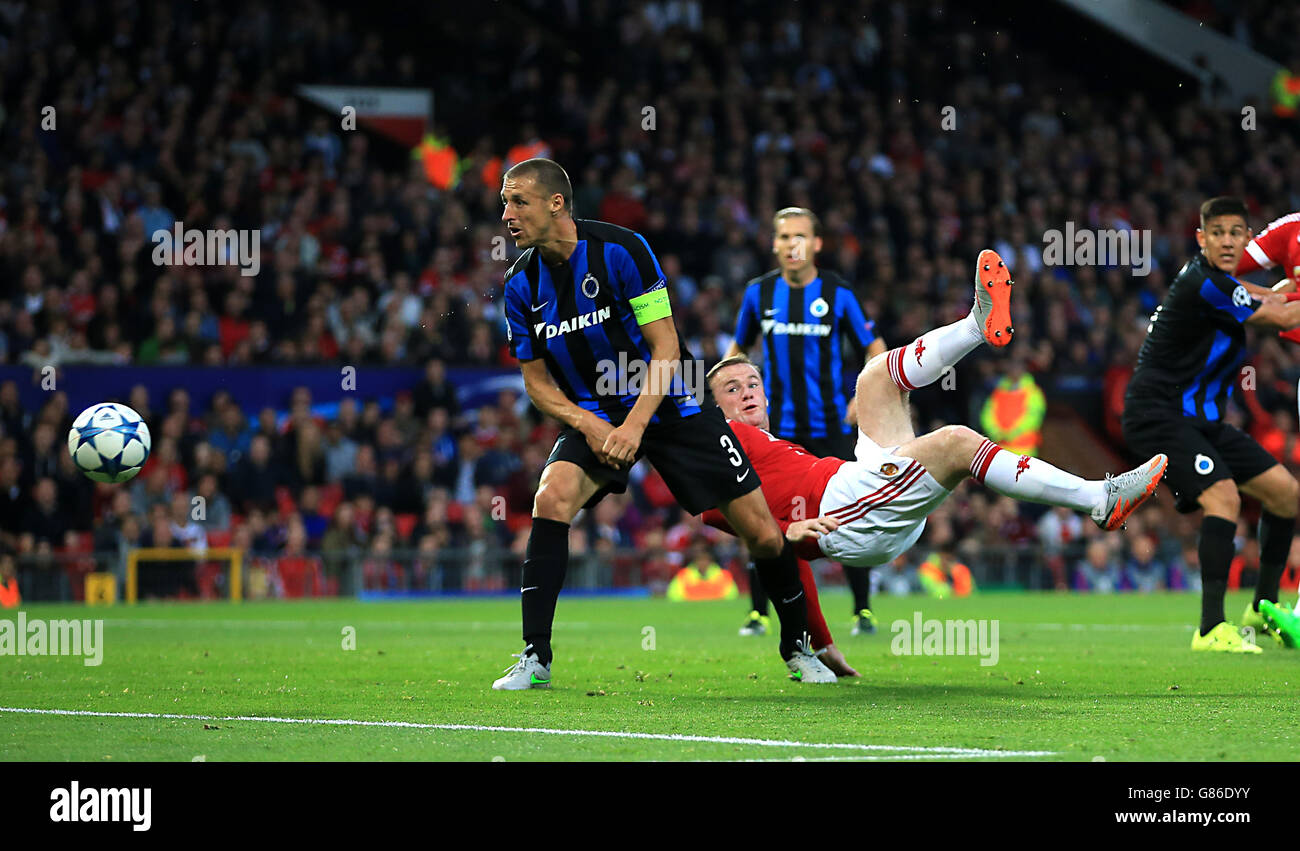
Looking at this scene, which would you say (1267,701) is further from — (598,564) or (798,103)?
(798,103)

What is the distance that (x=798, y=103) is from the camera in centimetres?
2475

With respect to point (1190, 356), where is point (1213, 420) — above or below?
below

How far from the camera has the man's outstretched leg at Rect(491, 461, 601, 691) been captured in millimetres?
7227

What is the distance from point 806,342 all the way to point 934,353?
154 inches

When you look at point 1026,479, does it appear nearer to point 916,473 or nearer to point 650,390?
point 916,473

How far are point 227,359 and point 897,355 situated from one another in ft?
39.7

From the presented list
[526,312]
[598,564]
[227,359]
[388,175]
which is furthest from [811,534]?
[388,175]

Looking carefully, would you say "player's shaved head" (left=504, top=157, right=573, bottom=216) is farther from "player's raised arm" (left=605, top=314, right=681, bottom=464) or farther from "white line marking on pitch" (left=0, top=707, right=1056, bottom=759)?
"white line marking on pitch" (left=0, top=707, right=1056, bottom=759)

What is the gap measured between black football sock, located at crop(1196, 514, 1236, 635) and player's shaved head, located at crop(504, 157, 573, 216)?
171 inches

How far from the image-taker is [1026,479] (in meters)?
6.94

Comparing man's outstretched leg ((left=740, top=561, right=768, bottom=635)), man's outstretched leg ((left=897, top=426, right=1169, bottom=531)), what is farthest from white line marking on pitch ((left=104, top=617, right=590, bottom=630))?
man's outstretched leg ((left=897, top=426, right=1169, bottom=531))

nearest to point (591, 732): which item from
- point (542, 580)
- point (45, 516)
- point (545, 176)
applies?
point (542, 580)

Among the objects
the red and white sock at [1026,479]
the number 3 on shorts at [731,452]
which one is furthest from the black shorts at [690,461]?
the red and white sock at [1026,479]

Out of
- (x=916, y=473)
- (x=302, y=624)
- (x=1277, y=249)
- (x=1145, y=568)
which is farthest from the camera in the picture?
(x=1145, y=568)
